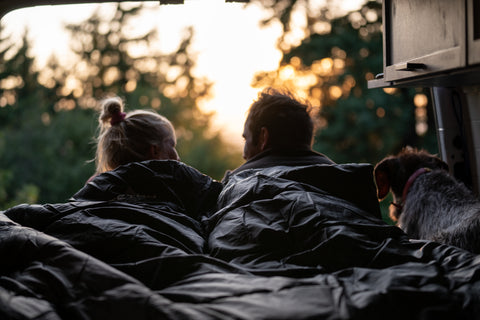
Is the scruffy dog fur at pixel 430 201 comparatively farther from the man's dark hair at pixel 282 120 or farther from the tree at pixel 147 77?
the tree at pixel 147 77

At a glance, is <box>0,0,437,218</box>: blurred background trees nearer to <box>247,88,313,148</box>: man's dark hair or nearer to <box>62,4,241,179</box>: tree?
<box>62,4,241,179</box>: tree

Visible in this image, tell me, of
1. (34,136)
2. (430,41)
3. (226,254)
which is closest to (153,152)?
(226,254)

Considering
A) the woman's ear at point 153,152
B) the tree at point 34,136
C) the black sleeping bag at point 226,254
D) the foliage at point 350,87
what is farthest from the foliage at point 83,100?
the black sleeping bag at point 226,254

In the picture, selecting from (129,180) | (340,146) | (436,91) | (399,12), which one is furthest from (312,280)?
(340,146)

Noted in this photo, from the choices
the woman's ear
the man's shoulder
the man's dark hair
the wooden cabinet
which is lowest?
the man's shoulder

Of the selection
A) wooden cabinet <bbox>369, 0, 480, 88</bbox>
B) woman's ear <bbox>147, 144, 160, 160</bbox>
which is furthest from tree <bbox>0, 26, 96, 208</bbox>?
wooden cabinet <bbox>369, 0, 480, 88</bbox>

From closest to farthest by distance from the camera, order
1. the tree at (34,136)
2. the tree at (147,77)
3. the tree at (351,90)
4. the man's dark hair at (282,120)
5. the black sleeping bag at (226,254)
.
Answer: the black sleeping bag at (226,254) < the man's dark hair at (282,120) < the tree at (351,90) < the tree at (34,136) < the tree at (147,77)

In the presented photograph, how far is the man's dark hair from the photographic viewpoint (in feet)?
6.60

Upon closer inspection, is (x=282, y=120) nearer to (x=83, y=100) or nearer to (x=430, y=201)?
(x=430, y=201)

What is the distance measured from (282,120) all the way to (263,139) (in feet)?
0.37

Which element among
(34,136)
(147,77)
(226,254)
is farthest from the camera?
(147,77)

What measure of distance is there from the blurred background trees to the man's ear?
15.7 ft

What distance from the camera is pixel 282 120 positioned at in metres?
2.03

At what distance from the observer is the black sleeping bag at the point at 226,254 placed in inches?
40.2
